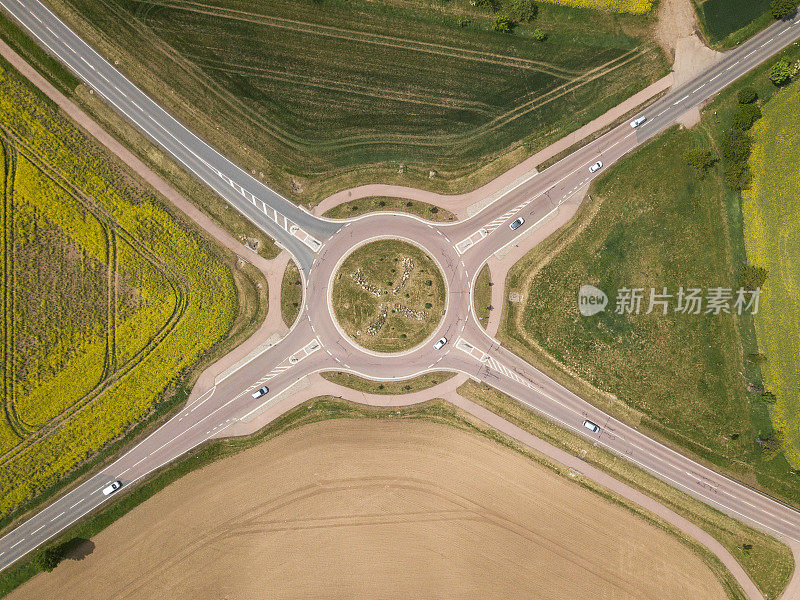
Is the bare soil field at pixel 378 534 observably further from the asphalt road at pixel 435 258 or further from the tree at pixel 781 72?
the tree at pixel 781 72

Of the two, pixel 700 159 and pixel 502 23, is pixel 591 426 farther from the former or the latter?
pixel 502 23

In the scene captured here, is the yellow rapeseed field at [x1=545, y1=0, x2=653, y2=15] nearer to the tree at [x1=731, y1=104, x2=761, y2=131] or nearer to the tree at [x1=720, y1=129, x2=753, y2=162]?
the tree at [x1=731, y1=104, x2=761, y2=131]

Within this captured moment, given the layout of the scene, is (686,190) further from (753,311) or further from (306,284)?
(306,284)

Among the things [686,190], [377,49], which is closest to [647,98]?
[686,190]

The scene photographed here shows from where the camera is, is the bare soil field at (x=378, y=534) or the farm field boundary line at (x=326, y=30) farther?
the farm field boundary line at (x=326, y=30)

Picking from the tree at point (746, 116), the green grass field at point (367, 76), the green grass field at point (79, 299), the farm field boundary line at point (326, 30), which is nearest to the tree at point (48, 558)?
the green grass field at point (79, 299)

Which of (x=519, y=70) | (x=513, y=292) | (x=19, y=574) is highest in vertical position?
(x=519, y=70)
